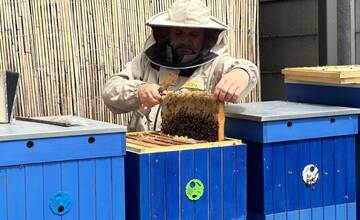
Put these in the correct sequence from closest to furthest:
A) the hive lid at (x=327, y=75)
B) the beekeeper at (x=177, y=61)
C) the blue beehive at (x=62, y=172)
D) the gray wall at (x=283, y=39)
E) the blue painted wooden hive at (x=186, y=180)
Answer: the blue beehive at (x=62, y=172)
the blue painted wooden hive at (x=186, y=180)
the hive lid at (x=327, y=75)
the beekeeper at (x=177, y=61)
the gray wall at (x=283, y=39)

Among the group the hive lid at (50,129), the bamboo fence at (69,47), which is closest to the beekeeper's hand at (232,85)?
the hive lid at (50,129)

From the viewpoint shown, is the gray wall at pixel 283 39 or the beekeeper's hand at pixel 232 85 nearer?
the beekeeper's hand at pixel 232 85

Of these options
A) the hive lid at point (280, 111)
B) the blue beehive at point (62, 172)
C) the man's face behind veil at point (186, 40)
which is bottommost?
the blue beehive at point (62, 172)

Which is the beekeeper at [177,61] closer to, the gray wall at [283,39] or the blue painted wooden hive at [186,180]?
the blue painted wooden hive at [186,180]

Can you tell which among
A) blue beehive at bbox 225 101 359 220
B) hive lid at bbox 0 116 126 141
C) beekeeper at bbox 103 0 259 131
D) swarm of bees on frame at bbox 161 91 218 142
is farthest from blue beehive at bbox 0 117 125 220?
beekeeper at bbox 103 0 259 131

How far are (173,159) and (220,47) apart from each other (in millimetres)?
905

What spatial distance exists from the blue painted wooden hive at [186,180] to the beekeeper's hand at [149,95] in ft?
0.84

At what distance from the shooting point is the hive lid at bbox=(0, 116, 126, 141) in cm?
176

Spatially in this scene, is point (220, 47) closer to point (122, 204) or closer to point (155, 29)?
point (155, 29)

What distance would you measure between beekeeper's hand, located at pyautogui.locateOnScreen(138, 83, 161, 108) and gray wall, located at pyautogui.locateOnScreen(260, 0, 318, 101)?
2.14 meters

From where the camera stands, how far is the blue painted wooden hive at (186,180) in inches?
77.2

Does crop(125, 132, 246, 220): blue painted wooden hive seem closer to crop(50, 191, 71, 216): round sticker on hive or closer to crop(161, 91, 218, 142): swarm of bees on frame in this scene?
crop(161, 91, 218, 142): swarm of bees on frame

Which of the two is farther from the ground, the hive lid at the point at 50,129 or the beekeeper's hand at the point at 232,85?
the beekeeper's hand at the point at 232,85

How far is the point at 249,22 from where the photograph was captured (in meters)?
4.03
